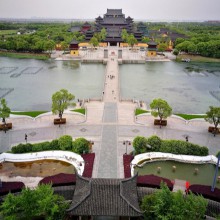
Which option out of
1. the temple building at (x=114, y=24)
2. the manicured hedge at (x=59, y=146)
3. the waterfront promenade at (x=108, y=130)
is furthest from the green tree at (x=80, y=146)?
the temple building at (x=114, y=24)

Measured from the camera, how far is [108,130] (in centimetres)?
3584

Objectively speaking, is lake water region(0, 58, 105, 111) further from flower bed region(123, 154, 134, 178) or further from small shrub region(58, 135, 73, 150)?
flower bed region(123, 154, 134, 178)

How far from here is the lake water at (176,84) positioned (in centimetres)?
4928

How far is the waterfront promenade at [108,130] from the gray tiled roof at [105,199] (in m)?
6.93

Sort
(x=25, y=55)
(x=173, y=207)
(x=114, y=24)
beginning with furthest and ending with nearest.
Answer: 1. (x=114, y=24)
2. (x=25, y=55)
3. (x=173, y=207)

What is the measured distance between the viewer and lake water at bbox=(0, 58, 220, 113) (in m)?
49.4

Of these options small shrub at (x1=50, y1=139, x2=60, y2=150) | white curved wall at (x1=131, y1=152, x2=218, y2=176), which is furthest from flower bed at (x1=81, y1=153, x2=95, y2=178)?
white curved wall at (x1=131, y1=152, x2=218, y2=176)

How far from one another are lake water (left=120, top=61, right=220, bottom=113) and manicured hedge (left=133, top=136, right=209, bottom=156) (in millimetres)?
14941

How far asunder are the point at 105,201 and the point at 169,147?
44.3 feet

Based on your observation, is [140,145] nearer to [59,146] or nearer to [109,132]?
[109,132]

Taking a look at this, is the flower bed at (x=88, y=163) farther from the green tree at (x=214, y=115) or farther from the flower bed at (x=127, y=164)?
the green tree at (x=214, y=115)

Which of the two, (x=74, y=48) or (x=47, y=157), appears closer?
(x=47, y=157)

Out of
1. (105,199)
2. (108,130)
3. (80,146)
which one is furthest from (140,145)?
(105,199)

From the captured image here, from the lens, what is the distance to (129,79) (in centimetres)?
6288
